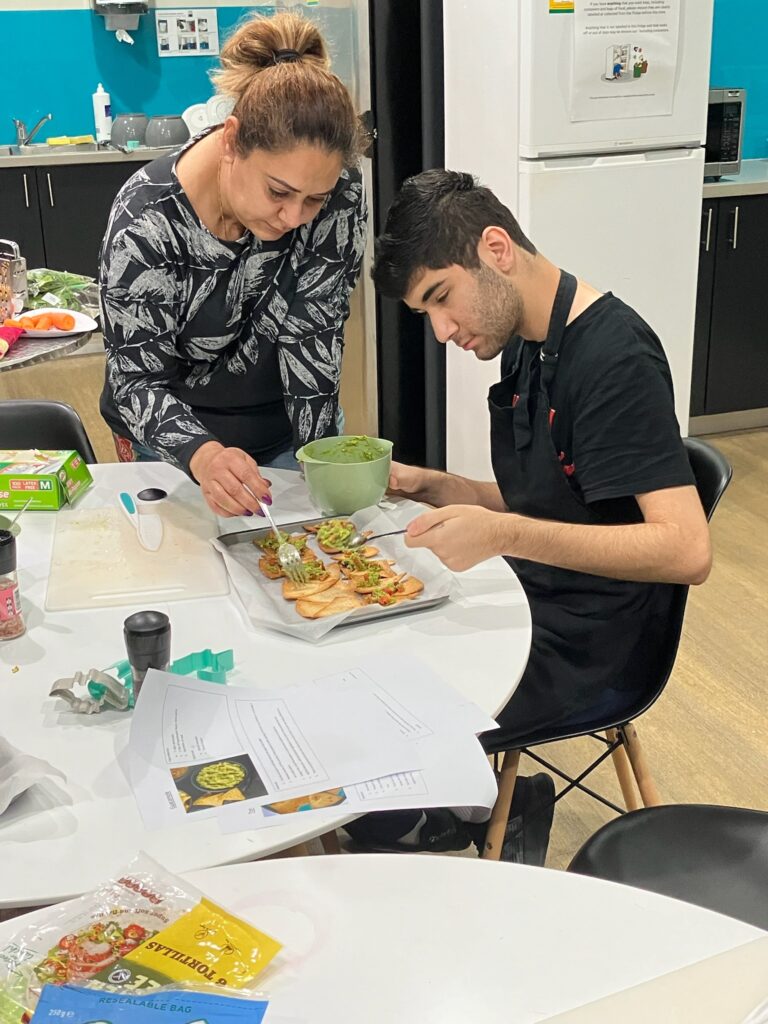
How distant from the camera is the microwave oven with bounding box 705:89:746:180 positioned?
4191 mm

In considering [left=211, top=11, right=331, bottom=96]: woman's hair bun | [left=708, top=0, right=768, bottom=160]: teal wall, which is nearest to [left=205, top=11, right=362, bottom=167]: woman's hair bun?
[left=211, top=11, right=331, bottom=96]: woman's hair bun

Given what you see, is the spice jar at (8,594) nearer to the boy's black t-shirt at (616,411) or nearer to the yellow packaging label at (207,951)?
the yellow packaging label at (207,951)

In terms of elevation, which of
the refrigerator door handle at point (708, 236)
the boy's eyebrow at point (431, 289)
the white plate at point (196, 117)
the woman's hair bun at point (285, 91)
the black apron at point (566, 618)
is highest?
the woman's hair bun at point (285, 91)

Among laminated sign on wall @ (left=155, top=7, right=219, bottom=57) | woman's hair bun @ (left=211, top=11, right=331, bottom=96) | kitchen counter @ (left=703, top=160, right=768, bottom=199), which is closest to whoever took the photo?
woman's hair bun @ (left=211, top=11, right=331, bottom=96)

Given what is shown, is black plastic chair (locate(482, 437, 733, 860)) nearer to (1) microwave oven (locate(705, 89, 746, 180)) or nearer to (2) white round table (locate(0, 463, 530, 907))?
(2) white round table (locate(0, 463, 530, 907))

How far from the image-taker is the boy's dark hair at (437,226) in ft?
5.48

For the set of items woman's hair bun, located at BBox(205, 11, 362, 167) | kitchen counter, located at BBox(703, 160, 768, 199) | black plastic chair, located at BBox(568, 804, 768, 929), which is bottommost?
black plastic chair, located at BBox(568, 804, 768, 929)

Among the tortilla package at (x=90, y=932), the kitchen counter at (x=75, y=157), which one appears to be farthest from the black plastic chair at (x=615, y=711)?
the kitchen counter at (x=75, y=157)

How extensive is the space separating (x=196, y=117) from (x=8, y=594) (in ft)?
15.9

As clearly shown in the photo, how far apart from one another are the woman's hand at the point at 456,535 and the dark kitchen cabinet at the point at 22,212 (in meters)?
4.68

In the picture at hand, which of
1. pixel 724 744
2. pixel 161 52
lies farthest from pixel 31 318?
pixel 161 52

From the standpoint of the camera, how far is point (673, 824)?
1470mm

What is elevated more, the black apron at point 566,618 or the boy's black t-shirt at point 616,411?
the boy's black t-shirt at point 616,411

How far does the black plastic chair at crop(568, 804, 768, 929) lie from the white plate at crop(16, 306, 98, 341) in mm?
1842
